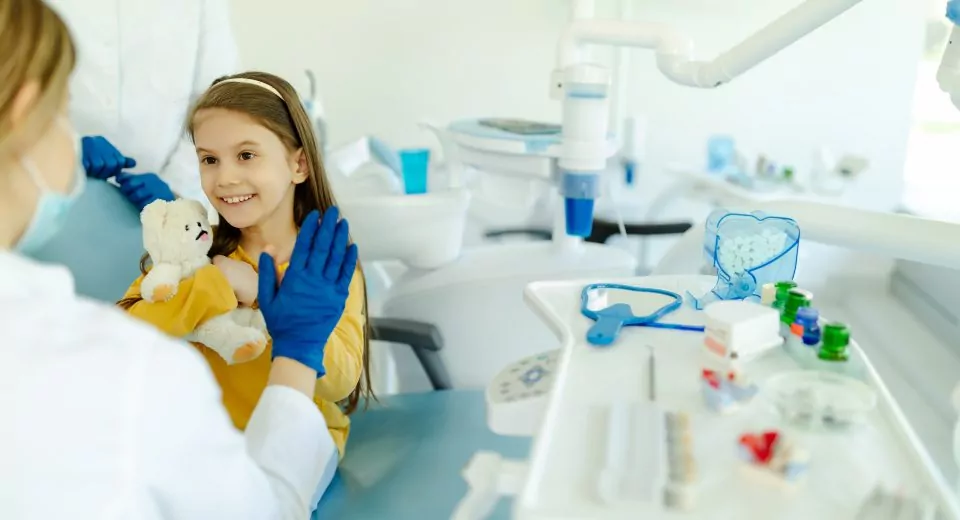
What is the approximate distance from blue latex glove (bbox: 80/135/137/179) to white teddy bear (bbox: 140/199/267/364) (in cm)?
25

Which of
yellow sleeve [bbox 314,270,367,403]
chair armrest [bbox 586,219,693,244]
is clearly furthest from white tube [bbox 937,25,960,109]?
chair armrest [bbox 586,219,693,244]

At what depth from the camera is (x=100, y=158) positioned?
3.90ft

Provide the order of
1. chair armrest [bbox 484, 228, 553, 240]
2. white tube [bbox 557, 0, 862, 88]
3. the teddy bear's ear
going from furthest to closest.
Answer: chair armrest [bbox 484, 228, 553, 240] < the teddy bear's ear < white tube [bbox 557, 0, 862, 88]

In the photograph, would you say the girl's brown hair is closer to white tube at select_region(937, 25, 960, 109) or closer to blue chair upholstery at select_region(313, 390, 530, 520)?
blue chair upholstery at select_region(313, 390, 530, 520)

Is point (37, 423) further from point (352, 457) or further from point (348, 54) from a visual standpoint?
point (348, 54)

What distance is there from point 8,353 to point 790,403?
60cm

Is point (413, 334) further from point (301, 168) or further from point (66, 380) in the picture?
point (66, 380)

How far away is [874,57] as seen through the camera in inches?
80.5

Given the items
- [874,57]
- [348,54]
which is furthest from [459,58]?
[874,57]

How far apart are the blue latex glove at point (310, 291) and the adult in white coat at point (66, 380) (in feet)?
0.77

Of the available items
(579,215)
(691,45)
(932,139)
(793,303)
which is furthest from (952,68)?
(932,139)

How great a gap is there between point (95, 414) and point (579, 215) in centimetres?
89

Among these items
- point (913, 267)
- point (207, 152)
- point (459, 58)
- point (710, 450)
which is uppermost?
point (459, 58)

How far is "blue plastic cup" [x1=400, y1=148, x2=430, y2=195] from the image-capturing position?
147 centimetres
